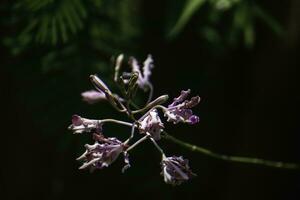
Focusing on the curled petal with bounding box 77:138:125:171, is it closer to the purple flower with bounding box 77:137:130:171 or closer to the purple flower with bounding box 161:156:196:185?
the purple flower with bounding box 77:137:130:171

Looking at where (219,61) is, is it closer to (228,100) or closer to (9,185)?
(228,100)

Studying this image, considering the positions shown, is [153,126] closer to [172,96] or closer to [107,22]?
[107,22]

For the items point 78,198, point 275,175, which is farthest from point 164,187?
point 275,175

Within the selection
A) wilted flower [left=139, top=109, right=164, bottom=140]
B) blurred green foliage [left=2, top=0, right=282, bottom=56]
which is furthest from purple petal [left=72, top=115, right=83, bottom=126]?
blurred green foliage [left=2, top=0, right=282, bottom=56]

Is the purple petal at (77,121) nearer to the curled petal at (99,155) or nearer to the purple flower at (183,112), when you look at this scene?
the curled petal at (99,155)

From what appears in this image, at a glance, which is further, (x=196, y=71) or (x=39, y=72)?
(x=196, y=71)

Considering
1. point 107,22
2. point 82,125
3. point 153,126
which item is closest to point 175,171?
point 153,126
